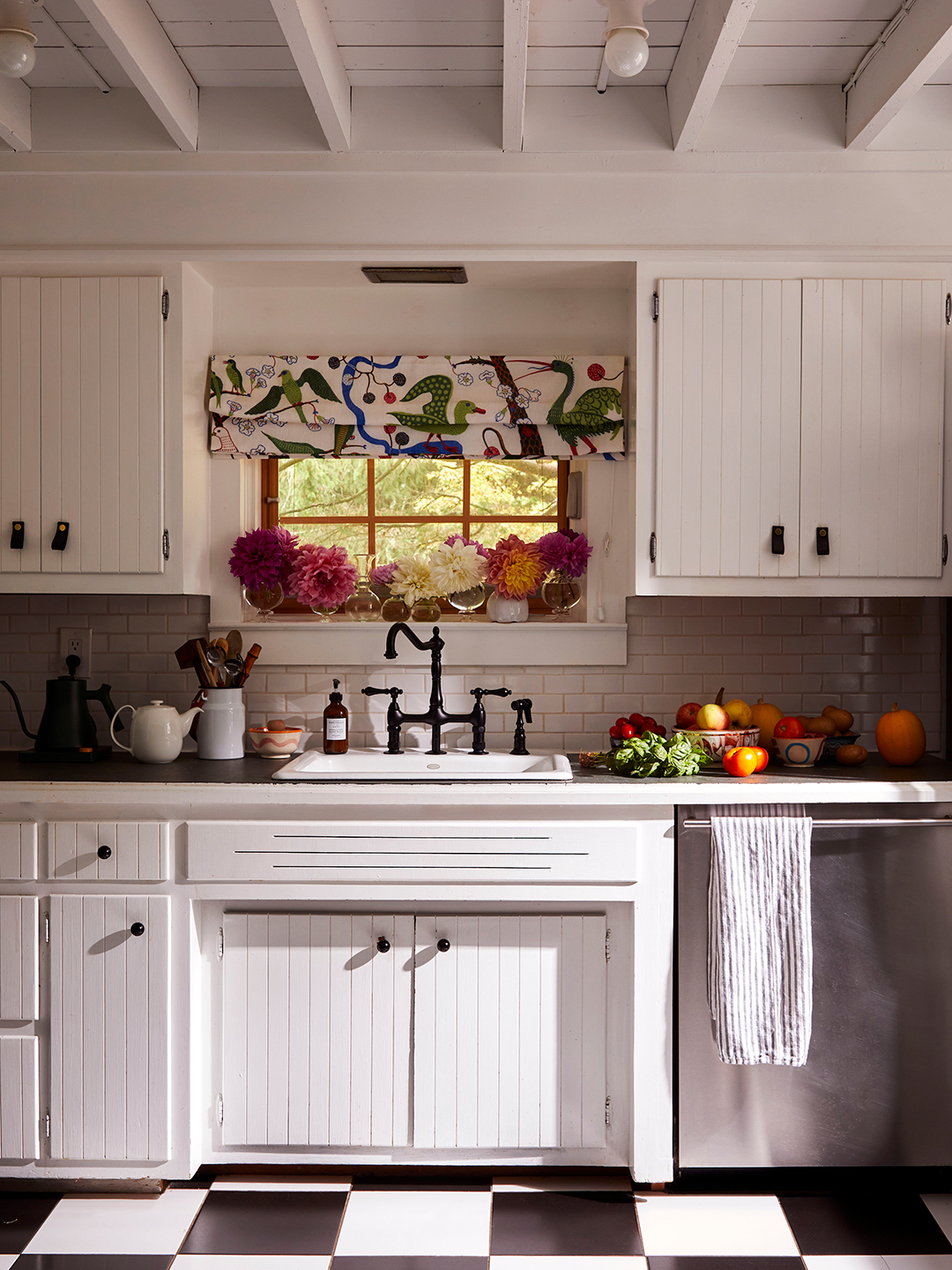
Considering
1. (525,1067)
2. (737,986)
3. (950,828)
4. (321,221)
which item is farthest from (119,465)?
(950,828)

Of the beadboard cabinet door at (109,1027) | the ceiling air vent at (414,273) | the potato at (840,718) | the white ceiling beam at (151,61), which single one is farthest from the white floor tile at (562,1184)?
the white ceiling beam at (151,61)

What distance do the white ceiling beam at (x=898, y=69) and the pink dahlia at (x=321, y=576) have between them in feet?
5.77

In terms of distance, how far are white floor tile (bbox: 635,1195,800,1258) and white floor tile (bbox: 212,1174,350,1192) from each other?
0.72 m

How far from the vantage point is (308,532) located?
304 centimetres

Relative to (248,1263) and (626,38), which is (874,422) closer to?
(626,38)

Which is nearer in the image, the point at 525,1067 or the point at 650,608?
the point at 525,1067

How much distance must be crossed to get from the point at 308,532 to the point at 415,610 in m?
0.45

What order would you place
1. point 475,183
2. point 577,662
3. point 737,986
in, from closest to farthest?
point 737,986 < point 475,183 < point 577,662

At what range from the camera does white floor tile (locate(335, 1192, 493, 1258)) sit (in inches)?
82.0

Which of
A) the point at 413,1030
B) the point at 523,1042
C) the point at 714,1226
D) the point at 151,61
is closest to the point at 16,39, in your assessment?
the point at 151,61

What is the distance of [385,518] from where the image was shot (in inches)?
119

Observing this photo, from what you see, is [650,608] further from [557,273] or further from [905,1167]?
[905,1167]

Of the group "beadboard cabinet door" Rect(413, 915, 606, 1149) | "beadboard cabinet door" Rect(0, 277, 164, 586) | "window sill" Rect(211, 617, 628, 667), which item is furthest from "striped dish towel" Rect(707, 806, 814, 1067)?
"beadboard cabinet door" Rect(0, 277, 164, 586)

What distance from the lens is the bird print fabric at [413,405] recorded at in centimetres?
285
